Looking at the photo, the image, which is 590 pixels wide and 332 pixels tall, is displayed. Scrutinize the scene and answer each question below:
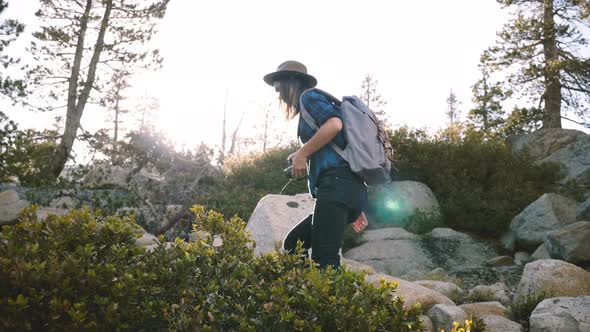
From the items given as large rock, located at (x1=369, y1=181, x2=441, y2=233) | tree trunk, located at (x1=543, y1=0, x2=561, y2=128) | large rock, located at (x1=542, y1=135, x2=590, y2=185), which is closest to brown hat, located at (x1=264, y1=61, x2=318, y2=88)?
large rock, located at (x1=369, y1=181, x2=441, y2=233)

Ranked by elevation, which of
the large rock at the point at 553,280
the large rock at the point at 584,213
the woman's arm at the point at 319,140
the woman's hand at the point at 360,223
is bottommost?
the large rock at the point at 553,280

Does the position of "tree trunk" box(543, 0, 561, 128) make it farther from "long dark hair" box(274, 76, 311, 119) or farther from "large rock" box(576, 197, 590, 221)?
"long dark hair" box(274, 76, 311, 119)

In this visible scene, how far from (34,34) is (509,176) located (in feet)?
50.3

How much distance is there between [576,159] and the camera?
11758 millimetres

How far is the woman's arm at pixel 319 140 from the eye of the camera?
3.00m

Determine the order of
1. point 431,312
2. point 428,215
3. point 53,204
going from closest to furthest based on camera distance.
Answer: point 431,312
point 53,204
point 428,215

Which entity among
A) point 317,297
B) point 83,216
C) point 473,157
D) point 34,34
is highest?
point 34,34

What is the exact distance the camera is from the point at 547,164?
38.3ft

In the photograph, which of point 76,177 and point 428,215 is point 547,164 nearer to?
point 428,215

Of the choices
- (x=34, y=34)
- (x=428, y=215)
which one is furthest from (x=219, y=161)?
(x=34, y=34)

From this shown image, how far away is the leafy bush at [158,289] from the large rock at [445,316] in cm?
188

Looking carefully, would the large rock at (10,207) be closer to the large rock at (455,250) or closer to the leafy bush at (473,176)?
the large rock at (455,250)

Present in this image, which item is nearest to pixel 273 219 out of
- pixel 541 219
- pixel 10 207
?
pixel 10 207

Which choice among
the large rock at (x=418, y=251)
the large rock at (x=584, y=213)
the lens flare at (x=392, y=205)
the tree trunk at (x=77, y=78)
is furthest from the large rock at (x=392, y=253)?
the tree trunk at (x=77, y=78)
